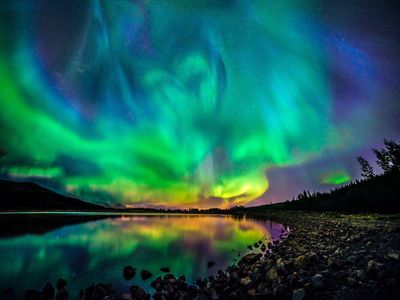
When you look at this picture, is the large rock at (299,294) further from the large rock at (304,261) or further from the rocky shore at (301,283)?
the large rock at (304,261)

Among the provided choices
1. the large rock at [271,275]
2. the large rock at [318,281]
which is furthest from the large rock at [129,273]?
the large rock at [318,281]

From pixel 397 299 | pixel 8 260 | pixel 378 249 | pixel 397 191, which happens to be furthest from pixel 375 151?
pixel 8 260

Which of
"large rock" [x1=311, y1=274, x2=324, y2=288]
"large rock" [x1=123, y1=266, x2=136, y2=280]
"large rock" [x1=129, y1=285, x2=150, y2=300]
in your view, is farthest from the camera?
"large rock" [x1=123, y1=266, x2=136, y2=280]

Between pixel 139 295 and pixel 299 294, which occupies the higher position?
pixel 299 294

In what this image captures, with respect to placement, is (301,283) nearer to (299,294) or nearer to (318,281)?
(318,281)

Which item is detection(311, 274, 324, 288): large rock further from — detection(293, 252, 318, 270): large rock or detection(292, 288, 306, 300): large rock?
detection(293, 252, 318, 270): large rock

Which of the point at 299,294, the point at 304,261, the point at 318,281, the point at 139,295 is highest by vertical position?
the point at 304,261

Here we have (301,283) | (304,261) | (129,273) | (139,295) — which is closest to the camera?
(301,283)

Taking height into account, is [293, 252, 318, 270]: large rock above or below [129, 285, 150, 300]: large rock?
above

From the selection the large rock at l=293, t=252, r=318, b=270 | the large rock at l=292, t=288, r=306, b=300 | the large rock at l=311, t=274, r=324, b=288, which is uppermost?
the large rock at l=293, t=252, r=318, b=270

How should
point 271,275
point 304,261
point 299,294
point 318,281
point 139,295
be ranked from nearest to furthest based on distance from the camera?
1. point 299,294
2. point 318,281
3. point 139,295
4. point 271,275
5. point 304,261

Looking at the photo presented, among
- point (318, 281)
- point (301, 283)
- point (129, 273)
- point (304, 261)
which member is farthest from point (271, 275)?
point (129, 273)

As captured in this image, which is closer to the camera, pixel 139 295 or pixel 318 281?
pixel 318 281

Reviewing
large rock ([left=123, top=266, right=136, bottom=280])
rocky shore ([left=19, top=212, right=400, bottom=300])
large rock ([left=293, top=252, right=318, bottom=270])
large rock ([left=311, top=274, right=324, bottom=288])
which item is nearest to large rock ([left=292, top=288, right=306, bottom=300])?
rocky shore ([left=19, top=212, right=400, bottom=300])
